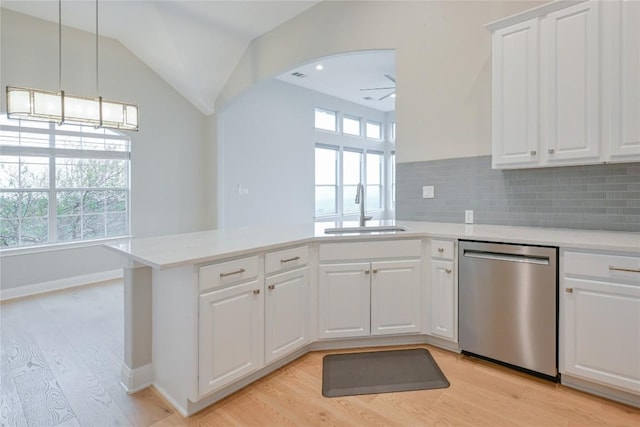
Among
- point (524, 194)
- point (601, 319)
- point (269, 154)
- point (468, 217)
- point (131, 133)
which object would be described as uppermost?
point (131, 133)

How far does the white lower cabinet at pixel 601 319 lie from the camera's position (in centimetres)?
186

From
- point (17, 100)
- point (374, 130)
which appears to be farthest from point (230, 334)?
point (374, 130)

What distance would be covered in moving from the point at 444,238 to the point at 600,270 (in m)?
0.89

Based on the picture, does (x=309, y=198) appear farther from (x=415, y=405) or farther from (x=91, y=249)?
(x=415, y=405)

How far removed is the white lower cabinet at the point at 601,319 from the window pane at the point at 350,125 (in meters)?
6.11

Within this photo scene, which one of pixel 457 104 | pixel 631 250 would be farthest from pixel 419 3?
pixel 631 250

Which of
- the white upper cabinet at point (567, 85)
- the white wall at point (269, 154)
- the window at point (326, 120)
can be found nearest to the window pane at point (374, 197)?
the window at point (326, 120)

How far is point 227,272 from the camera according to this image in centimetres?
195

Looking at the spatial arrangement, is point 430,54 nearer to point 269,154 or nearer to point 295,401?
point 295,401

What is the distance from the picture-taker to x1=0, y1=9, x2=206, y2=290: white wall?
4055 millimetres

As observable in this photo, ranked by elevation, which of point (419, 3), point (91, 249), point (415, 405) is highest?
point (419, 3)

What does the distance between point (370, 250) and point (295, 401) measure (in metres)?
1.11

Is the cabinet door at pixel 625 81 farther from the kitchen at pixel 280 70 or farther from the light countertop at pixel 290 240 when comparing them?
the light countertop at pixel 290 240

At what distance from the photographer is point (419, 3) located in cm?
322
